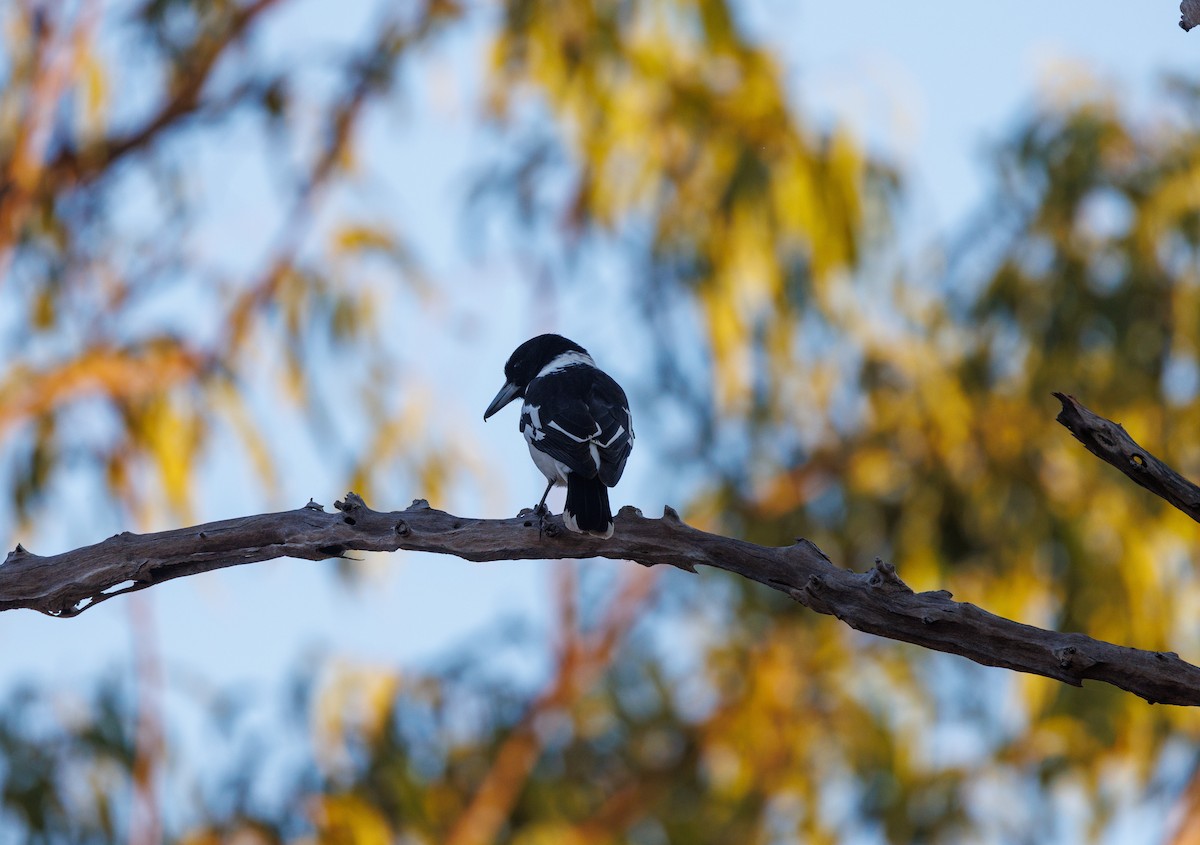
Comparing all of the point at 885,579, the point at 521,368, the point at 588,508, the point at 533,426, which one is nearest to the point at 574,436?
the point at 533,426

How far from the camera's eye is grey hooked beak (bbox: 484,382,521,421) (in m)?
3.91

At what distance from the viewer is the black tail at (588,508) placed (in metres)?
2.46

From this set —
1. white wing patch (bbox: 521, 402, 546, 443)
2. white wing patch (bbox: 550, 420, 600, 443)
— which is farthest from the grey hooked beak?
white wing patch (bbox: 550, 420, 600, 443)

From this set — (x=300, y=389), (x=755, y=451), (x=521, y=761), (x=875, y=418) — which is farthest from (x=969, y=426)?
(x=300, y=389)

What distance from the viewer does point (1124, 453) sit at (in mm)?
2014

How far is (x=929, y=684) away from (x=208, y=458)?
305 cm

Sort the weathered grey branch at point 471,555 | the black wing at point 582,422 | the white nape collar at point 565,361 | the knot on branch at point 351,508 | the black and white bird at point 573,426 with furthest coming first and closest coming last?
1. the white nape collar at point 565,361
2. the black wing at point 582,422
3. the black and white bird at point 573,426
4. the knot on branch at point 351,508
5. the weathered grey branch at point 471,555

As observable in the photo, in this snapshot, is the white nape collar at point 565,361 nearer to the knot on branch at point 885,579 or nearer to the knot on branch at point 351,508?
the knot on branch at point 351,508

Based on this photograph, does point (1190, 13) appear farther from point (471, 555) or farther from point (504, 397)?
point (504, 397)

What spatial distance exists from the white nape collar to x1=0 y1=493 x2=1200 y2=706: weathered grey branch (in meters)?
1.41

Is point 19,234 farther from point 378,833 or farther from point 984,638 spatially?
point 984,638

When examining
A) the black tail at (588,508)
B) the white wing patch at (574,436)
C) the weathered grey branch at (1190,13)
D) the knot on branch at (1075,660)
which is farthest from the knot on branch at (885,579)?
the white wing patch at (574,436)

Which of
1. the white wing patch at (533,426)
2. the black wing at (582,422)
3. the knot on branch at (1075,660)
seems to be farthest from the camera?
the white wing patch at (533,426)

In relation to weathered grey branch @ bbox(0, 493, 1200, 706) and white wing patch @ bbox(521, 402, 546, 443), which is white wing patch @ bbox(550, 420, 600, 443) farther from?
weathered grey branch @ bbox(0, 493, 1200, 706)
